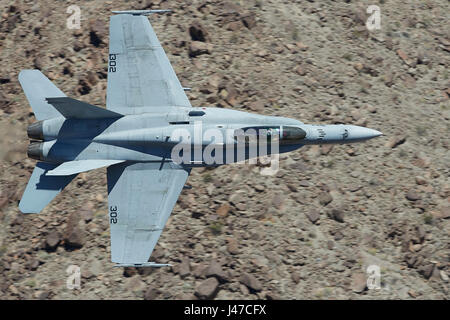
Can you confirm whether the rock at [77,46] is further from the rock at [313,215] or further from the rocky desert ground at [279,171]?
the rock at [313,215]

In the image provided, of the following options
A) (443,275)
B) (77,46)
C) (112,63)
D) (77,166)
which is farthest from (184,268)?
(77,46)

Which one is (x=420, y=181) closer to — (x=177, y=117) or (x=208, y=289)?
(x=208, y=289)

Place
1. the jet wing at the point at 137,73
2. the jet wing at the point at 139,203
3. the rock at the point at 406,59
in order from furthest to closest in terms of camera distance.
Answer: the rock at the point at 406,59, the jet wing at the point at 137,73, the jet wing at the point at 139,203

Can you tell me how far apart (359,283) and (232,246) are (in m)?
5.59

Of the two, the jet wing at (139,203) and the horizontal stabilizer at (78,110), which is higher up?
the horizontal stabilizer at (78,110)

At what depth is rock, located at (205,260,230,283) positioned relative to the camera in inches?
1029

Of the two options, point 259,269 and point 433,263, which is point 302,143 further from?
point 433,263

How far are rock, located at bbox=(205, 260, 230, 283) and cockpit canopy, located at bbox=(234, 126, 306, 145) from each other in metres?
5.55

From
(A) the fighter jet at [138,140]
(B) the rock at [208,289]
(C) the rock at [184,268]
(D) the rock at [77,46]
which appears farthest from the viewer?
(D) the rock at [77,46]

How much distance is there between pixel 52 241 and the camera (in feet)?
89.6

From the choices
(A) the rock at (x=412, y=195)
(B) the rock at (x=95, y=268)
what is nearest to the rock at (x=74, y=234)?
(B) the rock at (x=95, y=268)

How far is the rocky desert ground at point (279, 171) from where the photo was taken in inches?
1044

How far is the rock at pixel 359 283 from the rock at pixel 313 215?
113 inches

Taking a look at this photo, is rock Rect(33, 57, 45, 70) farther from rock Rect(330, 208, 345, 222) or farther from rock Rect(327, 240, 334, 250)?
rock Rect(327, 240, 334, 250)
